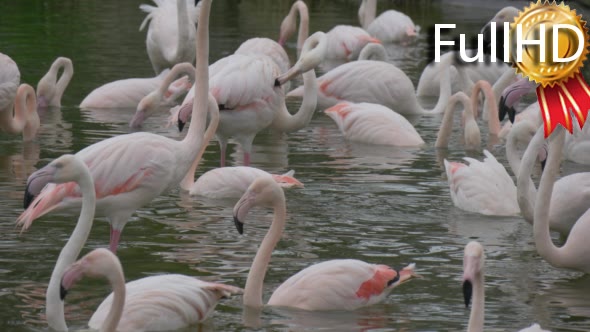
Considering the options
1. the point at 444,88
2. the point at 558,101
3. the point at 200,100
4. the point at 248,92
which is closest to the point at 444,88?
the point at 444,88

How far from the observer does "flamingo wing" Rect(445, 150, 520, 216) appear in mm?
8672

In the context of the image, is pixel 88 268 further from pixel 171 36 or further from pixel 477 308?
pixel 171 36

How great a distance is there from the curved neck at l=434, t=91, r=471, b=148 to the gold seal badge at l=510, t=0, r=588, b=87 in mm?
2738

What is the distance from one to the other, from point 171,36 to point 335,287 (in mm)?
8387

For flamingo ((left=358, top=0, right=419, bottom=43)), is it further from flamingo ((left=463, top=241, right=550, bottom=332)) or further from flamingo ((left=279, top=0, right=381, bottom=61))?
flamingo ((left=463, top=241, right=550, bottom=332))

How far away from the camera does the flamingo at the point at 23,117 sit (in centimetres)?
1091

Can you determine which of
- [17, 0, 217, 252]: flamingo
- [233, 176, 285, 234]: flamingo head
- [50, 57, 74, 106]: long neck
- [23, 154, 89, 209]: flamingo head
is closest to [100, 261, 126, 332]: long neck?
[23, 154, 89, 209]: flamingo head

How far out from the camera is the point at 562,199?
7703 mm

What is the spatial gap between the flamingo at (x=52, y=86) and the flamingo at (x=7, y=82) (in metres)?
2.05

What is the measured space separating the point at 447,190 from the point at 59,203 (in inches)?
139

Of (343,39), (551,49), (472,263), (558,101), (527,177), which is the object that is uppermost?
(551,49)

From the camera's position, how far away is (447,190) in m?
9.51

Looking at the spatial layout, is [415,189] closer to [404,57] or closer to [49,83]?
[49,83]

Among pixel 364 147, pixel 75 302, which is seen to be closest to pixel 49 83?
pixel 364 147
